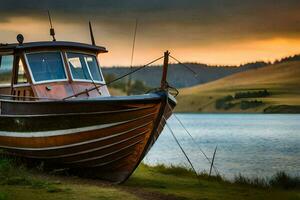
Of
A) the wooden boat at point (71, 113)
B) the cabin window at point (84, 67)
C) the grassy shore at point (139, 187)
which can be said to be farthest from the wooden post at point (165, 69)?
the cabin window at point (84, 67)

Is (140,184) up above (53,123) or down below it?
below

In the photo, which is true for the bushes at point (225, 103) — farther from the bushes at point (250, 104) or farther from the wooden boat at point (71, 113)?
the wooden boat at point (71, 113)

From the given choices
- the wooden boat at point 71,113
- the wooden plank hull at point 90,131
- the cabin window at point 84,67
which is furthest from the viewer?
the cabin window at point 84,67

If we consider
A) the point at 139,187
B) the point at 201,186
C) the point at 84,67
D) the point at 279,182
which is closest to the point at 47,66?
the point at 84,67

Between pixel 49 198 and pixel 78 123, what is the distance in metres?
3.39

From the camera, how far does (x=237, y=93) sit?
520ft

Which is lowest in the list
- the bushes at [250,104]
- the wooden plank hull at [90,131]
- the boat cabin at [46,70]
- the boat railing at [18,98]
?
the wooden plank hull at [90,131]

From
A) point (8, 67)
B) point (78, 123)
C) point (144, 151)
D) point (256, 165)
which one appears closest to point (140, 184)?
point (144, 151)

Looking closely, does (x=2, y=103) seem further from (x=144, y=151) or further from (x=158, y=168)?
(x=158, y=168)

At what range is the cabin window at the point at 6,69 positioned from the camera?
55.0 ft

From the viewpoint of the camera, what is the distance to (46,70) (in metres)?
16.2

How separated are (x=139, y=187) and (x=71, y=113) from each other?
2.41m

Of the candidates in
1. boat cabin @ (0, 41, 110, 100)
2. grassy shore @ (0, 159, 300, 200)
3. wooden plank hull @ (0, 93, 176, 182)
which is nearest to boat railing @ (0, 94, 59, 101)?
boat cabin @ (0, 41, 110, 100)

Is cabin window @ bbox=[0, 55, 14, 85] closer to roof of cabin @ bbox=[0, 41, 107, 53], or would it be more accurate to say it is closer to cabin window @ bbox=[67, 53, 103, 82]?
roof of cabin @ bbox=[0, 41, 107, 53]
